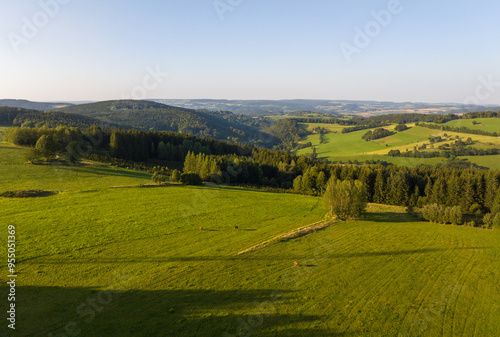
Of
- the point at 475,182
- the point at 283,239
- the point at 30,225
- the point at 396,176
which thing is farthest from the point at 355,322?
the point at 475,182

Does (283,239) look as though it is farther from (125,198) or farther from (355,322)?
(125,198)

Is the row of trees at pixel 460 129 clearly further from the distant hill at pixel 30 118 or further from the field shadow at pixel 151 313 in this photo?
the distant hill at pixel 30 118

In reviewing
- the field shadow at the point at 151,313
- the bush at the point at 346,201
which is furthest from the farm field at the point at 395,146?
the field shadow at the point at 151,313

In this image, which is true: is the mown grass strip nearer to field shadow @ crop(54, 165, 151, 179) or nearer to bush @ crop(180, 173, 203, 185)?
bush @ crop(180, 173, 203, 185)

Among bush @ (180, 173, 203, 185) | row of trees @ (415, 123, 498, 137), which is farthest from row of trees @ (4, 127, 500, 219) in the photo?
row of trees @ (415, 123, 498, 137)

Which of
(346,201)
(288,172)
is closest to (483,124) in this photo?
(288,172)
